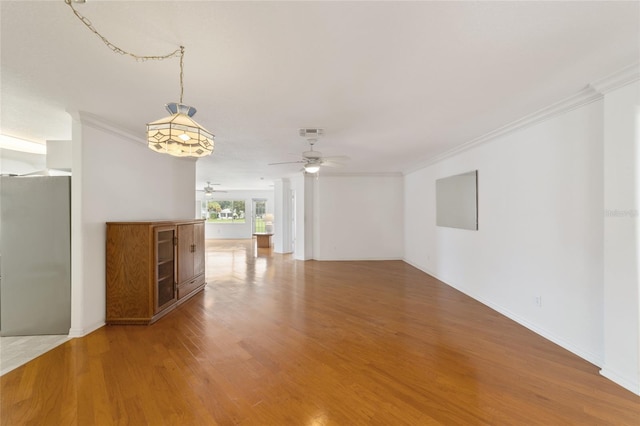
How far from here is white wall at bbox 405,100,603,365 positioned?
2.47 metres

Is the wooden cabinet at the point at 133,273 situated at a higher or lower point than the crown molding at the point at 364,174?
lower

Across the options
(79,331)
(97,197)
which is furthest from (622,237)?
(79,331)

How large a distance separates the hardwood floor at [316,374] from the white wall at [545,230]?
0.28 m

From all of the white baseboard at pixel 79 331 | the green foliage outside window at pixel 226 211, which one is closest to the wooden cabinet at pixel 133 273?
the white baseboard at pixel 79 331

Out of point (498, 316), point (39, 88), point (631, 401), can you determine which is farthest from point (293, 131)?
point (631, 401)

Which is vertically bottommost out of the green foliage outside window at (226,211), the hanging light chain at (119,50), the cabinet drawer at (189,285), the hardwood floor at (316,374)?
the hardwood floor at (316,374)

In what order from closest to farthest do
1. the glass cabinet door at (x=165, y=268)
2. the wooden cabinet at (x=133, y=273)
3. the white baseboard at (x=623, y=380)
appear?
the white baseboard at (x=623, y=380) < the wooden cabinet at (x=133, y=273) < the glass cabinet door at (x=165, y=268)

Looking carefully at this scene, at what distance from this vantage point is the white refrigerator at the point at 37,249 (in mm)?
3051

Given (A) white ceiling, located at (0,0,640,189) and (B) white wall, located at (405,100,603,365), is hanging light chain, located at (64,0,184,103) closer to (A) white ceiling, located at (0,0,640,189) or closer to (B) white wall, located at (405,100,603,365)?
(A) white ceiling, located at (0,0,640,189)

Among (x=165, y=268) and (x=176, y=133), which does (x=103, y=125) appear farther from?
(x=176, y=133)

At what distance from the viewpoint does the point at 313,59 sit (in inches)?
74.6

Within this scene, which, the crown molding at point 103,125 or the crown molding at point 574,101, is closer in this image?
the crown molding at point 574,101

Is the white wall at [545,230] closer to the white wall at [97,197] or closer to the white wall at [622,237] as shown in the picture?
the white wall at [622,237]

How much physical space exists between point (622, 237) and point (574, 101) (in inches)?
55.5
